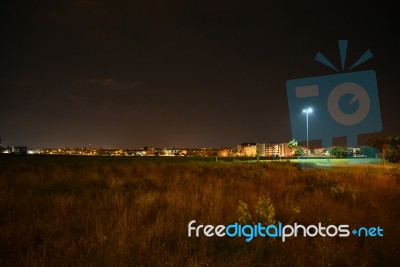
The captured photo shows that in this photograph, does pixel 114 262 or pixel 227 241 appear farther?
pixel 227 241

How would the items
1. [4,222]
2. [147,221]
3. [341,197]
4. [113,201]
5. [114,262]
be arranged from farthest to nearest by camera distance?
[341,197]
[113,201]
[147,221]
[4,222]
[114,262]

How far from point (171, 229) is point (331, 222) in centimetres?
319

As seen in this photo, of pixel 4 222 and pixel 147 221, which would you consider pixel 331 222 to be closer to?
pixel 147 221

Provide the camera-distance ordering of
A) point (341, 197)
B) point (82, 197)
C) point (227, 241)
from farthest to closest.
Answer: point (341, 197) < point (82, 197) < point (227, 241)

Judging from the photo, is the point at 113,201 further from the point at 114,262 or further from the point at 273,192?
the point at 273,192

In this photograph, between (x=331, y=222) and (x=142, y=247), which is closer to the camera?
(x=142, y=247)

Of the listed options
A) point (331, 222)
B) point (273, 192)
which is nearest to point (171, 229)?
point (331, 222)

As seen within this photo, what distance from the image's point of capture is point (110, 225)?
454cm

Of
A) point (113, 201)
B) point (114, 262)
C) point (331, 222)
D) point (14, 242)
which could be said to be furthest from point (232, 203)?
point (14, 242)

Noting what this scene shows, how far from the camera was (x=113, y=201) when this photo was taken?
659 cm

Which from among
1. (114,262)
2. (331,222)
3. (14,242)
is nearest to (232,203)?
(331,222)

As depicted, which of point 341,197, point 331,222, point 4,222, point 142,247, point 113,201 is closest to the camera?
point 142,247

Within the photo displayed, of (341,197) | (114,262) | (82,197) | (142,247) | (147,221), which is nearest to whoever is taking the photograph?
(114,262)

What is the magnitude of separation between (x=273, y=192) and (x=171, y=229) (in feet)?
16.5
